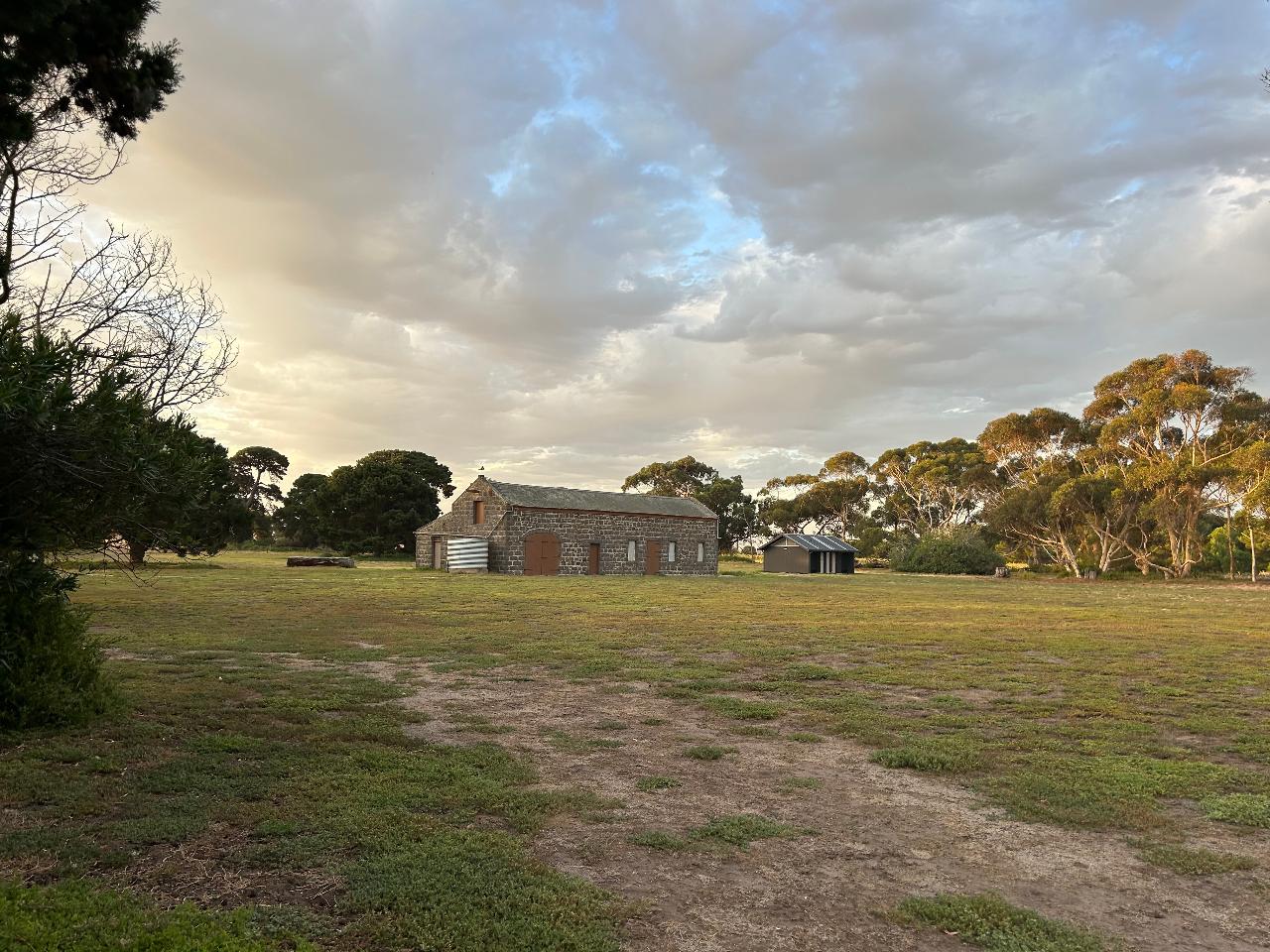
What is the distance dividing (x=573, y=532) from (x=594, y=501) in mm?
3022

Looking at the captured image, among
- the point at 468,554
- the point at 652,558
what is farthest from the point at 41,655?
the point at 652,558

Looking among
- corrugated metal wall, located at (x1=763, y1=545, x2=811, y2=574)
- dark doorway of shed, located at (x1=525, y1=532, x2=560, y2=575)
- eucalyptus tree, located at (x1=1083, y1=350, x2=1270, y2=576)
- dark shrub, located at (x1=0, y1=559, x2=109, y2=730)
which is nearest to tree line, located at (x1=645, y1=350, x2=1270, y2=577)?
eucalyptus tree, located at (x1=1083, y1=350, x2=1270, y2=576)

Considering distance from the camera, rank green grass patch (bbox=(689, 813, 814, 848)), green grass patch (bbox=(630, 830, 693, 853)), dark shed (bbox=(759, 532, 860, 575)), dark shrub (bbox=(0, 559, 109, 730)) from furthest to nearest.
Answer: dark shed (bbox=(759, 532, 860, 575)), dark shrub (bbox=(0, 559, 109, 730)), green grass patch (bbox=(689, 813, 814, 848)), green grass patch (bbox=(630, 830, 693, 853))

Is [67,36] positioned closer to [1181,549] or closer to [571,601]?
[571,601]

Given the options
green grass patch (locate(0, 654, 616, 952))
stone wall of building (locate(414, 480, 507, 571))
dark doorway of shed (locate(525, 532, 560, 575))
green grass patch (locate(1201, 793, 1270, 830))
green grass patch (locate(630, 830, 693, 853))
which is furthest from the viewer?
dark doorway of shed (locate(525, 532, 560, 575))

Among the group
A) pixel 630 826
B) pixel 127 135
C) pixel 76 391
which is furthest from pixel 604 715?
pixel 127 135

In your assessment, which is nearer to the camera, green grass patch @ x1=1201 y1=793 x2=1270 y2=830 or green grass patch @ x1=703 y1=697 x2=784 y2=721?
green grass patch @ x1=1201 y1=793 x2=1270 y2=830

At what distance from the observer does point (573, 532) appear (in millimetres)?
41000

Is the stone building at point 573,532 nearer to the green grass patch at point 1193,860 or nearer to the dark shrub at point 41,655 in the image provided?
the dark shrub at point 41,655

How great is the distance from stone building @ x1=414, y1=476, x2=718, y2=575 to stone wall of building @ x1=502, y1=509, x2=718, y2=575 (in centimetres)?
5

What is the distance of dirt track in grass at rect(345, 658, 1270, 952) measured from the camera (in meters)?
3.60

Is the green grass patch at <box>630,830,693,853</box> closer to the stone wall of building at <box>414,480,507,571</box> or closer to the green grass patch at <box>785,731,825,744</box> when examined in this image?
the green grass patch at <box>785,731,825,744</box>

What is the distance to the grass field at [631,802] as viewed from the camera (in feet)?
11.9

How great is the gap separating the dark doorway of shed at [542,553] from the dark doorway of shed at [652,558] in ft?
18.7
